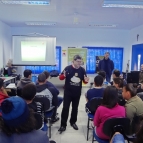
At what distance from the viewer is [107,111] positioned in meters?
2.04

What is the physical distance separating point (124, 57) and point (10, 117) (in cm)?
743

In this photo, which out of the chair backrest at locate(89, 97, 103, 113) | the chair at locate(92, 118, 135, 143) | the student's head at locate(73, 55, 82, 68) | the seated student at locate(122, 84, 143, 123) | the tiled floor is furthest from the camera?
the student's head at locate(73, 55, 82, 68)

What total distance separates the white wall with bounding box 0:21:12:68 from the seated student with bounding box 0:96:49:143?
568 centimetres

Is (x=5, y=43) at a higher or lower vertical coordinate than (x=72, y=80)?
higher

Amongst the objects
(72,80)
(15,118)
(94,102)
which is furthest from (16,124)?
(72,80)

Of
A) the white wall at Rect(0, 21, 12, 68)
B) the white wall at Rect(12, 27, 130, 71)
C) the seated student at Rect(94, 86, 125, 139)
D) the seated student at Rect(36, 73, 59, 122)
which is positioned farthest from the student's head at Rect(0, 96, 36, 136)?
the white wall at Rect(12, 27, 130, 71)

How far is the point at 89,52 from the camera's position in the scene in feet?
25.4

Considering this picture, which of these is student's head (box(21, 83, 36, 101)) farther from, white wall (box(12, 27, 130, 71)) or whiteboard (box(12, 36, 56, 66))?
white wall (box(12, 27, 130, 71))

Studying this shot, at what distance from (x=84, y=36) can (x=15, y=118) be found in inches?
272

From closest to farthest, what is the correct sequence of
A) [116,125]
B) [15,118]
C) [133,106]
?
[15,118]
[116,125]
[133,106]

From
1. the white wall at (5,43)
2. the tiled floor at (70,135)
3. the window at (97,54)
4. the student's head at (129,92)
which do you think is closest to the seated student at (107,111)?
the student's head at (129,92)

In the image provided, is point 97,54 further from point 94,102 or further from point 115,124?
point 115,124

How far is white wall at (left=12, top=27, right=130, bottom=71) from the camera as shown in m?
7.52

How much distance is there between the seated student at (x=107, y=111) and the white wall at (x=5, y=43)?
16.9 ft
